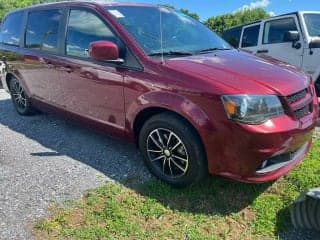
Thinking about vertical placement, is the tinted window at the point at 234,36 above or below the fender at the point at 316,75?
above

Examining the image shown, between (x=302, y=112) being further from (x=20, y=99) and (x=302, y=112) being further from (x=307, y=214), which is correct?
(x=20, y=99)

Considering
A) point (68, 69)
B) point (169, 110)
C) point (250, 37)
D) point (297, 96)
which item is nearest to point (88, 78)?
point (68, 69)

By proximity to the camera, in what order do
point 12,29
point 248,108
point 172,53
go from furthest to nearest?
point 12,29 < point 172,53 < point 248,108

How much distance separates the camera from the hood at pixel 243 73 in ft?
10.0

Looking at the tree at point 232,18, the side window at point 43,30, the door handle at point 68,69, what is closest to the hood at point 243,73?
the door handle at point 68,69

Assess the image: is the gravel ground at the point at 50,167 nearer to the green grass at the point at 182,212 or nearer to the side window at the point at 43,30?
the green grass at the point at 182,212

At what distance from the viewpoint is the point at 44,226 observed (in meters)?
2.97

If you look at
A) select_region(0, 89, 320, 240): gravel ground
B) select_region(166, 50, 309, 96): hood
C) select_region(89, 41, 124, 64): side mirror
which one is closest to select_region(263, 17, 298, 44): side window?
select_region(0, 89, 320, 240): gravel ground

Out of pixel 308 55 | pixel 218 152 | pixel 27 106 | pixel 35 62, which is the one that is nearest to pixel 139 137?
pixel 218 152

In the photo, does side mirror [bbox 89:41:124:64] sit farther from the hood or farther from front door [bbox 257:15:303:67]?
front door [bbox 257:15:303:67]

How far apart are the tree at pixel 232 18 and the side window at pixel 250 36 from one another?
65.2 feet

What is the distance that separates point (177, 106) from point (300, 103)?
109 centimetres

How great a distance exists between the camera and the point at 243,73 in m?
3.26

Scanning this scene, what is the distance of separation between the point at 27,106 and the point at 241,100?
158 inches
